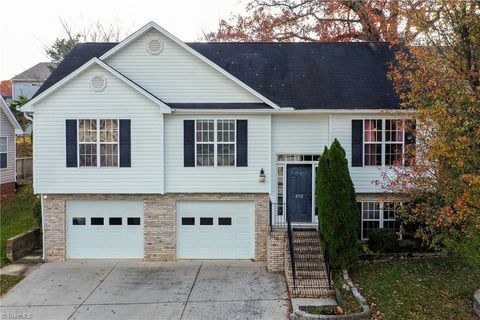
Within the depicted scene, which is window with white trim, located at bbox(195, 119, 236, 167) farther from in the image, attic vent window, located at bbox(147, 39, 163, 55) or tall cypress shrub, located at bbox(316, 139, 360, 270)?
tall cypress shrub, located at bbox(316, 139, 360, 270)

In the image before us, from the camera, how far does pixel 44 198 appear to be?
14.2 m

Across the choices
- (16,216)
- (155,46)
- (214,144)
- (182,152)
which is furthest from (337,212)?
(16,216)

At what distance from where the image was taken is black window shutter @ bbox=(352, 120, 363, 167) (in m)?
14.2

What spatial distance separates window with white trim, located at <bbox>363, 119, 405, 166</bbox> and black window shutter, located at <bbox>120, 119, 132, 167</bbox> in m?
8.13

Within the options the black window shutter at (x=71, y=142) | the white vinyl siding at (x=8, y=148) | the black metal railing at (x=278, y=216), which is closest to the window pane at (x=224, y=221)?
the black metal railing at (x=278, y=216)

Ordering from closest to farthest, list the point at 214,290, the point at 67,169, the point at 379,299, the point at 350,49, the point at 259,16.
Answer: the point at 379,299 < the point at 214,290 < the point at 67,169 < the point at 350,49 < the point at 259,16

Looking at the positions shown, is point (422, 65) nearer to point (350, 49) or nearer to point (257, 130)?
point (257, 130)

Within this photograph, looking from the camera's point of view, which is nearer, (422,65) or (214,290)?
(422,65)

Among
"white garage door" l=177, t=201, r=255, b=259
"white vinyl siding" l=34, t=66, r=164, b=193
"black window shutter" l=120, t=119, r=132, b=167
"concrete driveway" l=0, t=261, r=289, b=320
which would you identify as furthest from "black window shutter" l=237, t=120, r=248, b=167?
"black window shutter" l=120, t=119, r=132, b=167

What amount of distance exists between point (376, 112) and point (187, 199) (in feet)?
23.6

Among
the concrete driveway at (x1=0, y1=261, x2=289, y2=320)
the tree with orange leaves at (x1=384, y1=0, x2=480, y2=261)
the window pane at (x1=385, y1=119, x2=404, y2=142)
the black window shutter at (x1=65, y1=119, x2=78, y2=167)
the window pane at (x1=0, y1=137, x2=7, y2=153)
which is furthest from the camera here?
the window pane at (x1=0, y1=137, x2=7, y2=153)

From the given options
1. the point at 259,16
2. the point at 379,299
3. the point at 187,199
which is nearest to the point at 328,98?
the point at 187,199

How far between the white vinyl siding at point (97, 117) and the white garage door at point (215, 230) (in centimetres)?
151

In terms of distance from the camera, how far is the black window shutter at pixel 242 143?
14.0 m
